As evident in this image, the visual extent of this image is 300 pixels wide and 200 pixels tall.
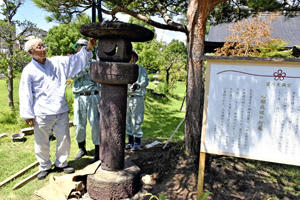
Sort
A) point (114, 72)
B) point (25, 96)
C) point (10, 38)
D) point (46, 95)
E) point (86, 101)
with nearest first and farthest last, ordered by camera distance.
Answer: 1. point (114, 72)
2. point (25, 96)
3. point (46, 95)
4. point (86, 101)
5. point (10, 38)

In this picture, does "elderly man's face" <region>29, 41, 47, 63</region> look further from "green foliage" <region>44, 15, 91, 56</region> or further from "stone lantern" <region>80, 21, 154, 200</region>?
"green foliage" <region>44, 15, 91, 56</region>

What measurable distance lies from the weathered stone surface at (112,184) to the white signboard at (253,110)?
1040mm

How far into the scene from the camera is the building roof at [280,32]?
10.2 m

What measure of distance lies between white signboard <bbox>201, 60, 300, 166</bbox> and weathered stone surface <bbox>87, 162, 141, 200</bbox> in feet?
3.41

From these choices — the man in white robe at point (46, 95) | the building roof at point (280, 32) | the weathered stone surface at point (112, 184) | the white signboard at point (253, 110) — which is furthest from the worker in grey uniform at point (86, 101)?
the building roof at point (280, 32)

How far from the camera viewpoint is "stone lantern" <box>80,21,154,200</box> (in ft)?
8.57

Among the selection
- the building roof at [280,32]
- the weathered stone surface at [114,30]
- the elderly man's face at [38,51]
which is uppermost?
the building roof at [280,32]

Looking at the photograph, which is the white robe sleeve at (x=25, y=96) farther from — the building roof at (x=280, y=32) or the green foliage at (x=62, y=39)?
the green foliage at (x=62, y=39)

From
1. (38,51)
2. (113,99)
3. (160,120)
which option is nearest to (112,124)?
(113,99)

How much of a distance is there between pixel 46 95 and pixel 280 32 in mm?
11812

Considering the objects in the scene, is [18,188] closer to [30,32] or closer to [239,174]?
[239,174]

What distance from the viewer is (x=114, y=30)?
2492 mm

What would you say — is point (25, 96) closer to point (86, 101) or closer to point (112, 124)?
point (86, 101)

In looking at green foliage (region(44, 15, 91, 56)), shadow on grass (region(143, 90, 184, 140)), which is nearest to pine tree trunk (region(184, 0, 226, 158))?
shadow on grass (region(143, 90, 184, 140))
